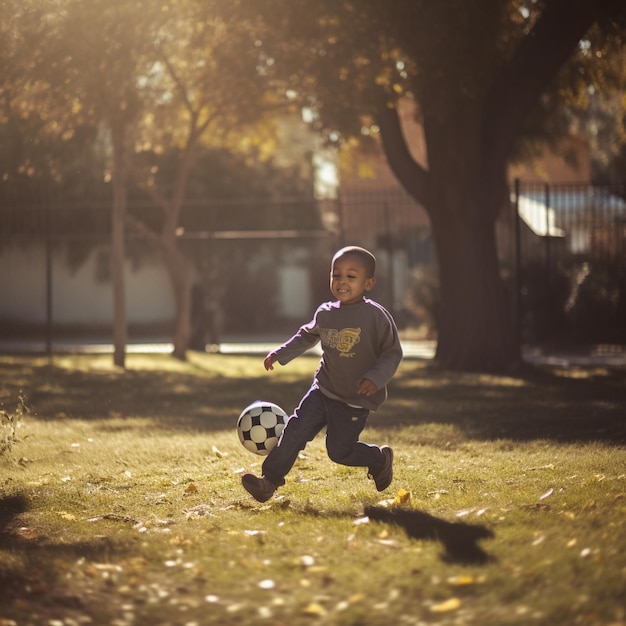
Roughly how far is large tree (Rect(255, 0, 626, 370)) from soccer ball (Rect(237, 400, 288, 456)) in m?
8.51

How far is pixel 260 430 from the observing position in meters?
6.99

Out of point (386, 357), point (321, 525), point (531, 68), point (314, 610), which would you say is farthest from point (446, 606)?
point (531, 68)

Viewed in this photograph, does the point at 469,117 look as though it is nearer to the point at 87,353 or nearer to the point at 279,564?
the point at 87,353

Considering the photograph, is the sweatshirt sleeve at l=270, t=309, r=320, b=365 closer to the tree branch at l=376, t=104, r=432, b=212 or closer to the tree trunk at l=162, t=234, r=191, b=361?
the tree branch at l=376, t=104, r=432, b=212

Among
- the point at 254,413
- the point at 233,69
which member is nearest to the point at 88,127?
the point at 233,69

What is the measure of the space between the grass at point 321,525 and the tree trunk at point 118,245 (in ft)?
A: 20.3

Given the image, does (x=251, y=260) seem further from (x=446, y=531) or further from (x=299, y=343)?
Answer: (x=446, y=531)

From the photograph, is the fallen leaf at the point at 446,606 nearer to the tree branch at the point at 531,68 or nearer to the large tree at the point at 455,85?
the large tree at the point at 455,85

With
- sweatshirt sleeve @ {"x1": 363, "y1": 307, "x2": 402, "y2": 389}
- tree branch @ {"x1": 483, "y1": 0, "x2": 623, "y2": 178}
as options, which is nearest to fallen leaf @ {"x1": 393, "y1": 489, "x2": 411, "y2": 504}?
sweatshirt sleeve @ {"x1": 363, "y1": 307, "x2": 402, "y2": 389}

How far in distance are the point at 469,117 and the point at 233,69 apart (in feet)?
14.5

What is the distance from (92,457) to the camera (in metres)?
8.64

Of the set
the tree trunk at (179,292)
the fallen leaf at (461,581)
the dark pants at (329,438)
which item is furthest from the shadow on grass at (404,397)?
the fallen leaf at (461,581)

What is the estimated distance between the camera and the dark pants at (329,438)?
6.51 meters

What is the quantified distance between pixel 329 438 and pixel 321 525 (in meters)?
0.85
